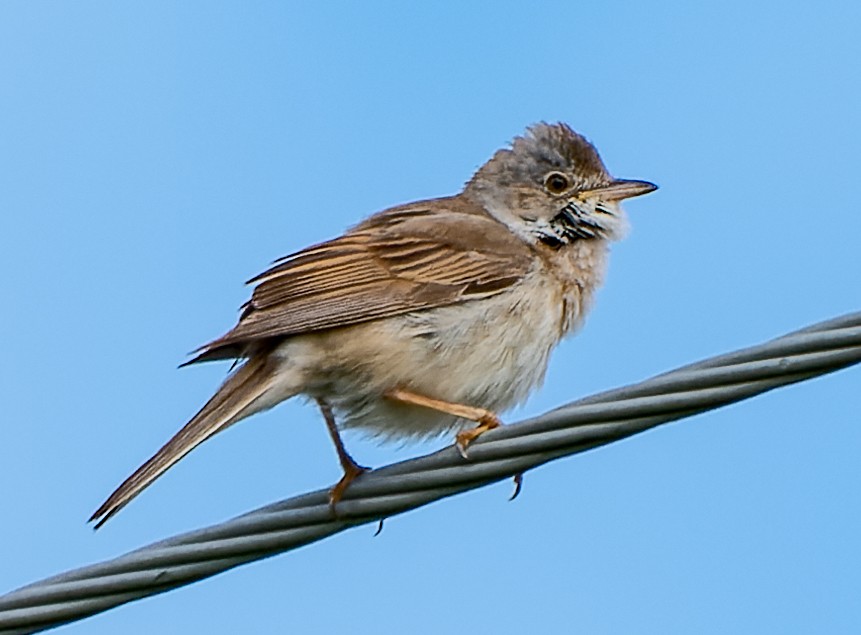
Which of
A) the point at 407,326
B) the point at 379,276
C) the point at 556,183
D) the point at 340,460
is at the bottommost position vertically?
the point at 340,460

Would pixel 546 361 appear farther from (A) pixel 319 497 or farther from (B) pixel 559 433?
(B) pixel 559 433

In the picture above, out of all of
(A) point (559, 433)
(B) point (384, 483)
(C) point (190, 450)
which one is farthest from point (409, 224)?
(A) point (559, 433)

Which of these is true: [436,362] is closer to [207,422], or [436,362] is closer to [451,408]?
[451,408]

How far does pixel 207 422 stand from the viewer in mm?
5141

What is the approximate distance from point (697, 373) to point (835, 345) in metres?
0.32

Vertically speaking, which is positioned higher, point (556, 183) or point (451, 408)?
point (556, 183)

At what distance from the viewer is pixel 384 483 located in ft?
13.4

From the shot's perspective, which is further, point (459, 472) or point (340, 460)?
point (340, 460)

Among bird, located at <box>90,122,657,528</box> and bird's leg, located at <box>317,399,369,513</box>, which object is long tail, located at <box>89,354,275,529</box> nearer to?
bird, located at <box>90,122,657,528</box>

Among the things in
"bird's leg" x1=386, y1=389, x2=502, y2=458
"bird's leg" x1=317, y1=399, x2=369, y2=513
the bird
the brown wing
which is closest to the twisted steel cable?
"bird's leg" x1=317, y1=399, x2=369, y2=513

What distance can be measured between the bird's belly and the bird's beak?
1026 mm

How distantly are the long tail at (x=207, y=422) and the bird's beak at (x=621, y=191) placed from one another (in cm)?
198

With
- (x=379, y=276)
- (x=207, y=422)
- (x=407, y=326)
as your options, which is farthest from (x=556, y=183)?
(x=207, y=422)

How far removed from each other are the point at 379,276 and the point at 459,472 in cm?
213
